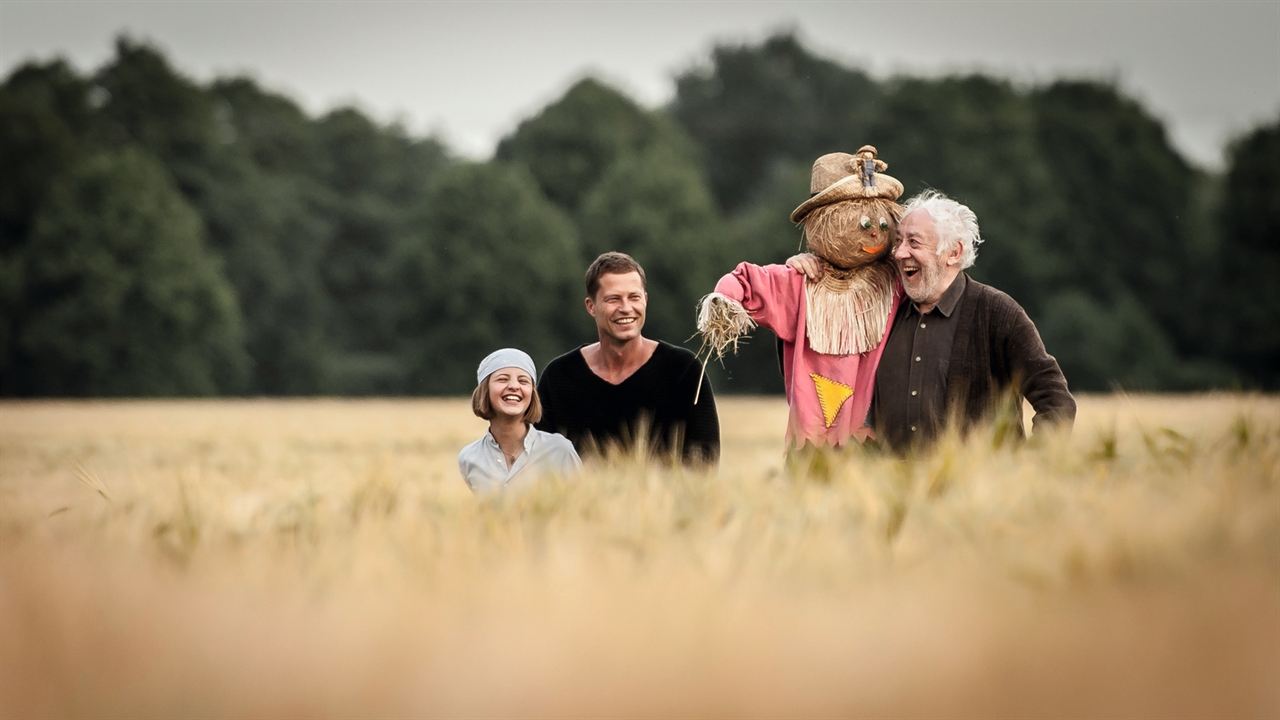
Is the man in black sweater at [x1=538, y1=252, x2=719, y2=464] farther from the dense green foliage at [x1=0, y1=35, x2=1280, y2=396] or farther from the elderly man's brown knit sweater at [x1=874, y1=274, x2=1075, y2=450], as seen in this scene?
the dense green foliage at [x1=0, y1=35, x2=1280, y2=396]

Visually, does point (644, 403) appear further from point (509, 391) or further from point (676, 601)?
point (676, 601)

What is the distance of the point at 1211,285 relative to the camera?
34000 millimetres

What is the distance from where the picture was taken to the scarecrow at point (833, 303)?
445cm

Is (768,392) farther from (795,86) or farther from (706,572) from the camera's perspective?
(706,572)

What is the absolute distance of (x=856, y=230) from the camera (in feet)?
15.0

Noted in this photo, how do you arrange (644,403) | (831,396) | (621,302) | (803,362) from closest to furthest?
(831,396) → (803,362) → (621,302) → (644,403)

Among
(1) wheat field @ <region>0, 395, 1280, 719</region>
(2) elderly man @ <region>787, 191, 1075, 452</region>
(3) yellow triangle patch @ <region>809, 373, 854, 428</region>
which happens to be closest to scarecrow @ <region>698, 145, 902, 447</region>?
(3) yellow triangle patch @ <region>809, 373, 854, 428</region>

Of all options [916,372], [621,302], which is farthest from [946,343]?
[621,302]

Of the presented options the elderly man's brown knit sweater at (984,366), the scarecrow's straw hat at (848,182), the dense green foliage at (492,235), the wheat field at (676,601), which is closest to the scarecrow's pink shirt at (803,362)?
the elderly man's brown knit sweater at (984,366)

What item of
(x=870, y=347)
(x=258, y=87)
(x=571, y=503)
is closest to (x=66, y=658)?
(x=571, y=503)

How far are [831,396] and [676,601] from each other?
2751mm

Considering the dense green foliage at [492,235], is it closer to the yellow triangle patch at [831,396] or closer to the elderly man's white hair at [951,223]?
the elderly man's white hair at [951,223]

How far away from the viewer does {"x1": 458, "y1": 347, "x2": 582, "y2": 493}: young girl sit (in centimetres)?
430

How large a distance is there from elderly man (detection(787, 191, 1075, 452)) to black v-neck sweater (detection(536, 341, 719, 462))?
78 cm
